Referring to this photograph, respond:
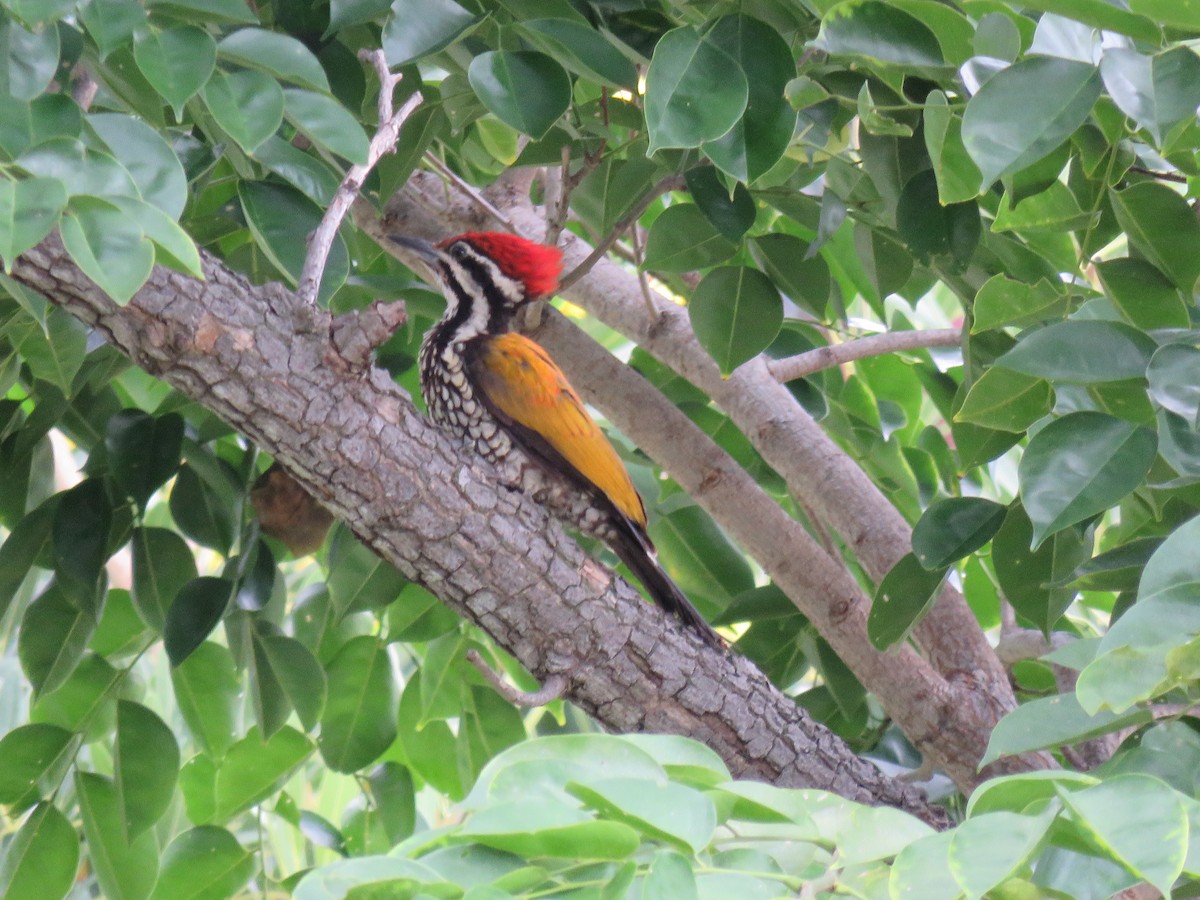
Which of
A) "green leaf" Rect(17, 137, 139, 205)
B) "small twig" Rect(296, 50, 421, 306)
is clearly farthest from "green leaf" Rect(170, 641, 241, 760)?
"green leaf" Rect(17, 137, 139, 205)

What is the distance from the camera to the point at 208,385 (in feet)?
5.88

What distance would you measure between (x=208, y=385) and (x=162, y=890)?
1.33 metres

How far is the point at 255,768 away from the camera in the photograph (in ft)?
8.70

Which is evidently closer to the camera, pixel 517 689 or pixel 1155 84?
pixel 1155 84

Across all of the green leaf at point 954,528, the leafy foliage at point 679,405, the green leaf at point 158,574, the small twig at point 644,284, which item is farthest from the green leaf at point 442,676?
the green leaf at point 954,528

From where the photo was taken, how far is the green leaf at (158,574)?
241 cm

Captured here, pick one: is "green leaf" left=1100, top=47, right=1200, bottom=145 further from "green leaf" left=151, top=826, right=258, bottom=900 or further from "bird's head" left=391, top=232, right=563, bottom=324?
"green leaf" left=151, top=826, right=258, bottom=900

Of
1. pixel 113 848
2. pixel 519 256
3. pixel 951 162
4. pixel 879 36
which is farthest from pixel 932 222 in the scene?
pixel 113 848

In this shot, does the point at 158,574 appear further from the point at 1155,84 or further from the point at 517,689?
the point at 1155,84

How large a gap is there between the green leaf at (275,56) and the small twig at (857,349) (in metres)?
1.41

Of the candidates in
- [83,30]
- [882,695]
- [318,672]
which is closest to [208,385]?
[83,30]

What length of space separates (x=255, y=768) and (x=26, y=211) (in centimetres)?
167

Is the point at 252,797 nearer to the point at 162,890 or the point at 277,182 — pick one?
the point at 162,890

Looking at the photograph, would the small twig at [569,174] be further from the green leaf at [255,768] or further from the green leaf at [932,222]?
the green leaf at [255,768]
